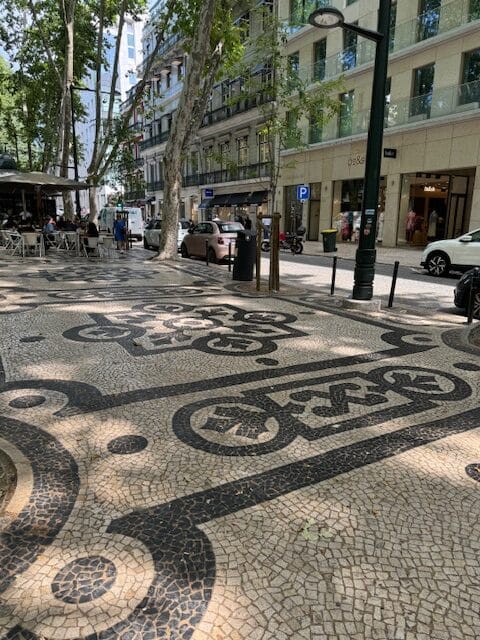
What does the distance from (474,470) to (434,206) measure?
2363cm

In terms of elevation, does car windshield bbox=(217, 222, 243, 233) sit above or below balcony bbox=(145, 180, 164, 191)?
below

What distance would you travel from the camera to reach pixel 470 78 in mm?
20094

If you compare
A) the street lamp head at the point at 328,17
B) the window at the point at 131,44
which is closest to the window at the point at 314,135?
the street lamp head at the point at 328,17

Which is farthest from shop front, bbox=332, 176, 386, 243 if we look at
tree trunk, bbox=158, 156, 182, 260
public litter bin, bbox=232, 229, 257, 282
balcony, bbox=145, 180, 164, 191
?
balcony, bbox=145, 180, 164, 191

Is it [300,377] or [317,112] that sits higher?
[317,112]

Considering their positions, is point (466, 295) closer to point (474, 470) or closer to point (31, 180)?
point (474, 470)

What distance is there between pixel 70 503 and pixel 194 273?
417 inches

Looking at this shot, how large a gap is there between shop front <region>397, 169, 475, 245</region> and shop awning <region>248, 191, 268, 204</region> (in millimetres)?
12670

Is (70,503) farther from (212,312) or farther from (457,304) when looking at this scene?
(457,304)

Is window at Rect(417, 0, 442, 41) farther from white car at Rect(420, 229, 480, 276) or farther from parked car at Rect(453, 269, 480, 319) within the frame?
parked car at Rect(453, 269, 480, 319)

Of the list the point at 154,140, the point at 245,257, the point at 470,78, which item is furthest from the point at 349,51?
the point at 154,140

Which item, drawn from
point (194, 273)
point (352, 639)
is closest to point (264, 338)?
point (352, 639)

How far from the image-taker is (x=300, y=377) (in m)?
4.54

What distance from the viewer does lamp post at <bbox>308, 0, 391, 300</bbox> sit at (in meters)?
7.02
